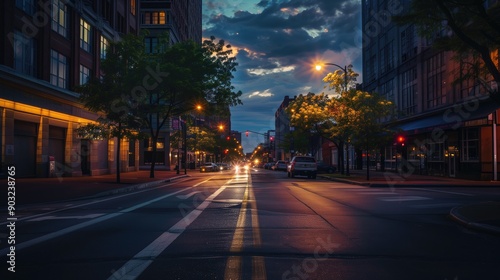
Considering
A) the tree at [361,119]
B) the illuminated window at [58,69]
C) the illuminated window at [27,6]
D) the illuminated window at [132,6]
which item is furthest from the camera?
the illuminated window at [132,6]

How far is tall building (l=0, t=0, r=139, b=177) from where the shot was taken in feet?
86.4

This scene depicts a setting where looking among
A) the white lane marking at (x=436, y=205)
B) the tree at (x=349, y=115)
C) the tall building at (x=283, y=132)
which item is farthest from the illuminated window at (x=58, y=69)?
the tall building at (x=283, y=132)

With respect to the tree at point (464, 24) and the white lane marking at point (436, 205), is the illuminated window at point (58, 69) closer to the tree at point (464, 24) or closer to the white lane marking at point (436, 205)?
the tree at point (464, 24)

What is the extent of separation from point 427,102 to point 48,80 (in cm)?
3113

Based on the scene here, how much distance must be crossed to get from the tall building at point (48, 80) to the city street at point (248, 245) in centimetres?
1577

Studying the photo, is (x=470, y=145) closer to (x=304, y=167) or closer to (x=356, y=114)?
(x=356, y=114)

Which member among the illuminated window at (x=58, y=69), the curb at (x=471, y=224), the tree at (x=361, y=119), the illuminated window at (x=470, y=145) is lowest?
the curb at (x=471, y=224)

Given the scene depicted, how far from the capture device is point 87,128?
28.3 meters

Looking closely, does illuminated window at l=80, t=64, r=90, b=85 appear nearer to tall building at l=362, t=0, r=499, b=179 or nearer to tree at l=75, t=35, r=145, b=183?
tree at l=75, t=35, r=145, b=183

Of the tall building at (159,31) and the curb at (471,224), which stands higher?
the tall building at (159,31)

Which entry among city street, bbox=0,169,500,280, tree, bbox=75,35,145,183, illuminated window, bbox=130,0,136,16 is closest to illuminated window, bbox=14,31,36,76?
tree, bbox=75,35,145,183

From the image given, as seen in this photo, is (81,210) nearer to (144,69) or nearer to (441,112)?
(144,69)

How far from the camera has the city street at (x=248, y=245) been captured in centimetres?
638

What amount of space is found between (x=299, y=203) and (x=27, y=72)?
21.5 meters
